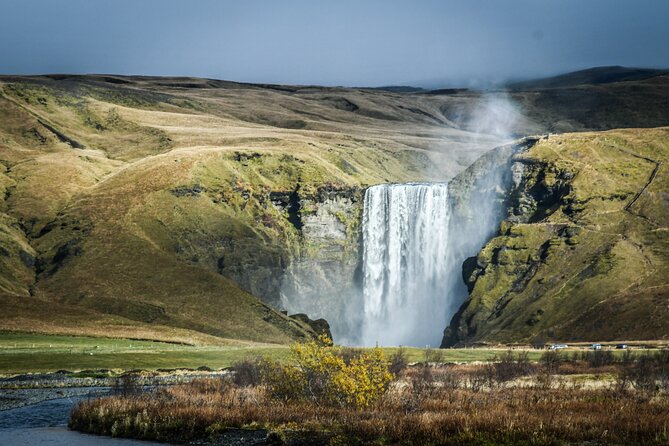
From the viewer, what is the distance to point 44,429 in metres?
52.7

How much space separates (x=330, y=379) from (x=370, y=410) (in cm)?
465

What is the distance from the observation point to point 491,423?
141 ft

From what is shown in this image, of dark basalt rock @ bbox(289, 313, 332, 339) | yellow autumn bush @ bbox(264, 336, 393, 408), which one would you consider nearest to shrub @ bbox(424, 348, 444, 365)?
yellow autumn bush @ bbox(264, 336, 393, 408)

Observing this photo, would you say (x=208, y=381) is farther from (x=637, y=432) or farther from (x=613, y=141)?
(x=613, y=141)

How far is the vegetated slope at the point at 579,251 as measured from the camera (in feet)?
463

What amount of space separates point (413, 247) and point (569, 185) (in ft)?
122

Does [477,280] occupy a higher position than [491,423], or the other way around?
[491,423]

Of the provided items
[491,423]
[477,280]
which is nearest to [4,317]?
[477,280]

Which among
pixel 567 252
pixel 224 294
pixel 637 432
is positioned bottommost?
pixel 224 294

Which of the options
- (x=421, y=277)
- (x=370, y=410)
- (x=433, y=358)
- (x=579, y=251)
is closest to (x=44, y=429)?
(x=370, y=410)

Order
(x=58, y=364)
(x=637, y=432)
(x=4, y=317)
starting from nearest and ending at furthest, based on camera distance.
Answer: (x=637, y=432)
(x=58, y=364)
(x=4, y=317)

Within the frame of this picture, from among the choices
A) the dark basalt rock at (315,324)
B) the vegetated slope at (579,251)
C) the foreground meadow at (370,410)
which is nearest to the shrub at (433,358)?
the foreground meadow at (370,410)

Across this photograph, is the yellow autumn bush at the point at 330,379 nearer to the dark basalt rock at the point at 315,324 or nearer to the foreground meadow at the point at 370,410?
the foreground meadow at the point at 370,410

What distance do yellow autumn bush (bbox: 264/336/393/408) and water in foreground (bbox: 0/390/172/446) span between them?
450 inches
